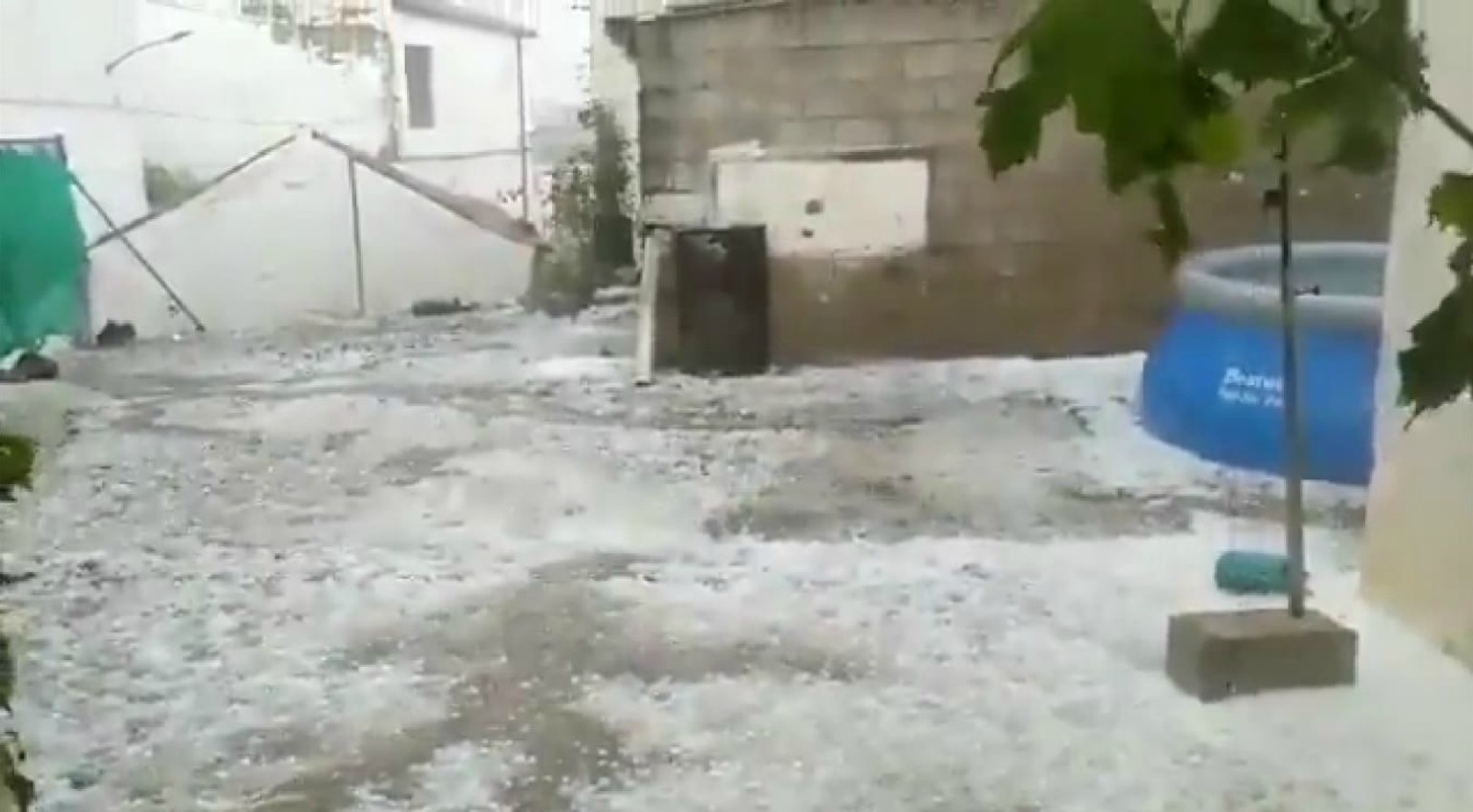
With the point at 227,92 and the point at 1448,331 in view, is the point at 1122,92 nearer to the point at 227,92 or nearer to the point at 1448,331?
the point at 1448,331

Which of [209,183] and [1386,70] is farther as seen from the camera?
[209,183]

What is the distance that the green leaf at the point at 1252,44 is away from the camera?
0.62 m

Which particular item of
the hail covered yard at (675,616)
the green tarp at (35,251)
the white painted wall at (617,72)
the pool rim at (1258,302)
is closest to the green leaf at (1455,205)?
the hail covered yard at (675,616)

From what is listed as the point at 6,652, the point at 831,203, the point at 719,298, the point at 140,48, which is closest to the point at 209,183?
the point at 140,48

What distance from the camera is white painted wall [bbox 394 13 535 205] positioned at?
5227 mm

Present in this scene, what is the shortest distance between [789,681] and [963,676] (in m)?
0.21

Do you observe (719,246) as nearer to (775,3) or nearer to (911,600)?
(775,3)

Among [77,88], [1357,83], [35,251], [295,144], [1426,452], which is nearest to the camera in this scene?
[1357,83]

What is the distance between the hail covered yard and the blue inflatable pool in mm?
81

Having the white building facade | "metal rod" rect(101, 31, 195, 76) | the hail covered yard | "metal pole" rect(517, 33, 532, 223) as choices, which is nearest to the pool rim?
the hail covered yard

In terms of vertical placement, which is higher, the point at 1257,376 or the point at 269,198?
the point at 269,198

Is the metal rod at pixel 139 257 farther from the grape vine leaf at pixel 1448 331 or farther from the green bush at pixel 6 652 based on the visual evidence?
the grape vine leaf at pixel 1448 331

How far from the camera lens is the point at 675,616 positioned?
2.19m

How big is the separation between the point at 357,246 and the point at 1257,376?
132 inches
